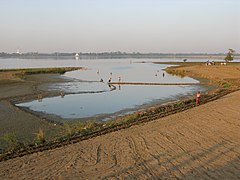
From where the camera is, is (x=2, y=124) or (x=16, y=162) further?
(x=2, y=124)

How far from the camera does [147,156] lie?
8570 mm

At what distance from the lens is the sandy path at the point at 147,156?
7.32 metres

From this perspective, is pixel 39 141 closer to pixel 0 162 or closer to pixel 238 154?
pixel 0 162

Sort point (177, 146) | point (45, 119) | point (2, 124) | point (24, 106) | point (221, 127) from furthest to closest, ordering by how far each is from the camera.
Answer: point (24, 106), point (45, 119), point (2, 124), point (221, 127), point (177, 146)

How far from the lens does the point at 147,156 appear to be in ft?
28.1

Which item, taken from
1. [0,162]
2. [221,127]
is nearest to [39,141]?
[0,162]

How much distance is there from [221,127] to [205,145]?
9.20 ft

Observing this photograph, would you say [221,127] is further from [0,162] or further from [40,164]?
[0,162]

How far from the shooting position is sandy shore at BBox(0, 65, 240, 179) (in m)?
7.31

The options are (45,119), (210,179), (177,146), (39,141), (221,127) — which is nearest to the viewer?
(210,179)

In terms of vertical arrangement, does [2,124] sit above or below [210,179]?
below

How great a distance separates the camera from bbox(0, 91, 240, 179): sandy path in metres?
7.32

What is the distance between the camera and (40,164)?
324 inches

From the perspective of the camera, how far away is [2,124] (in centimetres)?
1573
